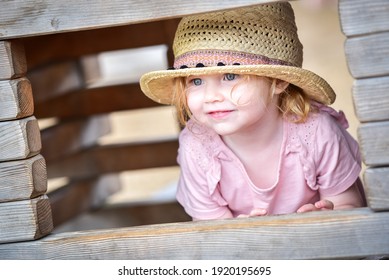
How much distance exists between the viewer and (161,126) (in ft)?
23.9

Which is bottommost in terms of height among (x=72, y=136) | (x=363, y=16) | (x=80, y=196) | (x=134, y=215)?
(x=134, y=215)

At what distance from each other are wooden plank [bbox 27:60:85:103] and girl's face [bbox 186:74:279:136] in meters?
1.43

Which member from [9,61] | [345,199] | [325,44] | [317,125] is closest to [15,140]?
[9,61]

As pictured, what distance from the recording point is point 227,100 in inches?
97.0

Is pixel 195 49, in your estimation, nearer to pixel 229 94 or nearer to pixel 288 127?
pixel 229 94

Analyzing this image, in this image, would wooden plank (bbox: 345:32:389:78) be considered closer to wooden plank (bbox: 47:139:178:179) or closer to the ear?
the ear

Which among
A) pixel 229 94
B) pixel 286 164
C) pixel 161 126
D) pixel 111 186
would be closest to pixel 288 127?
pixel 286 164

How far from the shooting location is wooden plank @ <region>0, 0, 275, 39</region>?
7.25ft

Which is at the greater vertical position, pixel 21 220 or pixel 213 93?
pixel 213 93

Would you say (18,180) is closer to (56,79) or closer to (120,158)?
(56,79)

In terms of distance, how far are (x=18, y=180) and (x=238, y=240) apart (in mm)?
662

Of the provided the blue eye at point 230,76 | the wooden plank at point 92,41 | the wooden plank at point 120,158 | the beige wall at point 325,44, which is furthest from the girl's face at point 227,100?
the beige wall at point 325,44

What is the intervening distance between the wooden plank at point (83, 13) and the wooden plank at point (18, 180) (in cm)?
37
